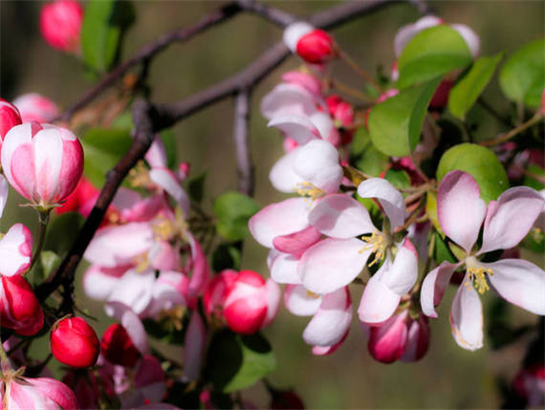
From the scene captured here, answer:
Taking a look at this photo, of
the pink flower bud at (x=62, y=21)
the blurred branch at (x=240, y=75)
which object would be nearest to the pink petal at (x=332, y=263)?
the blurred branch at (x=240, y=75)

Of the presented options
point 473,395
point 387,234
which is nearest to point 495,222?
point 387,234

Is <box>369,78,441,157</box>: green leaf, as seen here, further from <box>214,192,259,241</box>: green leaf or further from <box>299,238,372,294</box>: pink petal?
<box>214,192,259,241</box>: green leaf

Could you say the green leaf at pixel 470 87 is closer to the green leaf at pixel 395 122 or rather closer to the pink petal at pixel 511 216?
the green leaf at pixel 395 122

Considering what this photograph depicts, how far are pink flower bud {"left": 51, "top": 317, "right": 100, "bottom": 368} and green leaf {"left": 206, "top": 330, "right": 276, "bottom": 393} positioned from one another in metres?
0.30

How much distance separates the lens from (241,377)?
826 millimetres

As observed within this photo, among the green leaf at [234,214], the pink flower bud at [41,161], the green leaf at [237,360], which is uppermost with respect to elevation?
the pink flower bud at [41,161]

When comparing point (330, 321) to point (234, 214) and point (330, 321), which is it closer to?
point (330, 321)

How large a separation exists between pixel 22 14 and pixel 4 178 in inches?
132

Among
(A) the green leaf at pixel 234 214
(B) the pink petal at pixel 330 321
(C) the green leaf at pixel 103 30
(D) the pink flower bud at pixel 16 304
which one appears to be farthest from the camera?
(C) the green leaf at pixel 103 30

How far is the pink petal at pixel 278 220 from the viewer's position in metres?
0.66

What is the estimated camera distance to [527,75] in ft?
2.60

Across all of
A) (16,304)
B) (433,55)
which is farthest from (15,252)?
(433,55)

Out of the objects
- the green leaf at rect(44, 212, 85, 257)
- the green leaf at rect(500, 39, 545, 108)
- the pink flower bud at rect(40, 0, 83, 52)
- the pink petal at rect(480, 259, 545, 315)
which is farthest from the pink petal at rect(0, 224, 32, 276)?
the pink flower bud at rect(40, 0, 83, 52)

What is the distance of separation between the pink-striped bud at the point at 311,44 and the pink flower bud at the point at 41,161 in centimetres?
40
